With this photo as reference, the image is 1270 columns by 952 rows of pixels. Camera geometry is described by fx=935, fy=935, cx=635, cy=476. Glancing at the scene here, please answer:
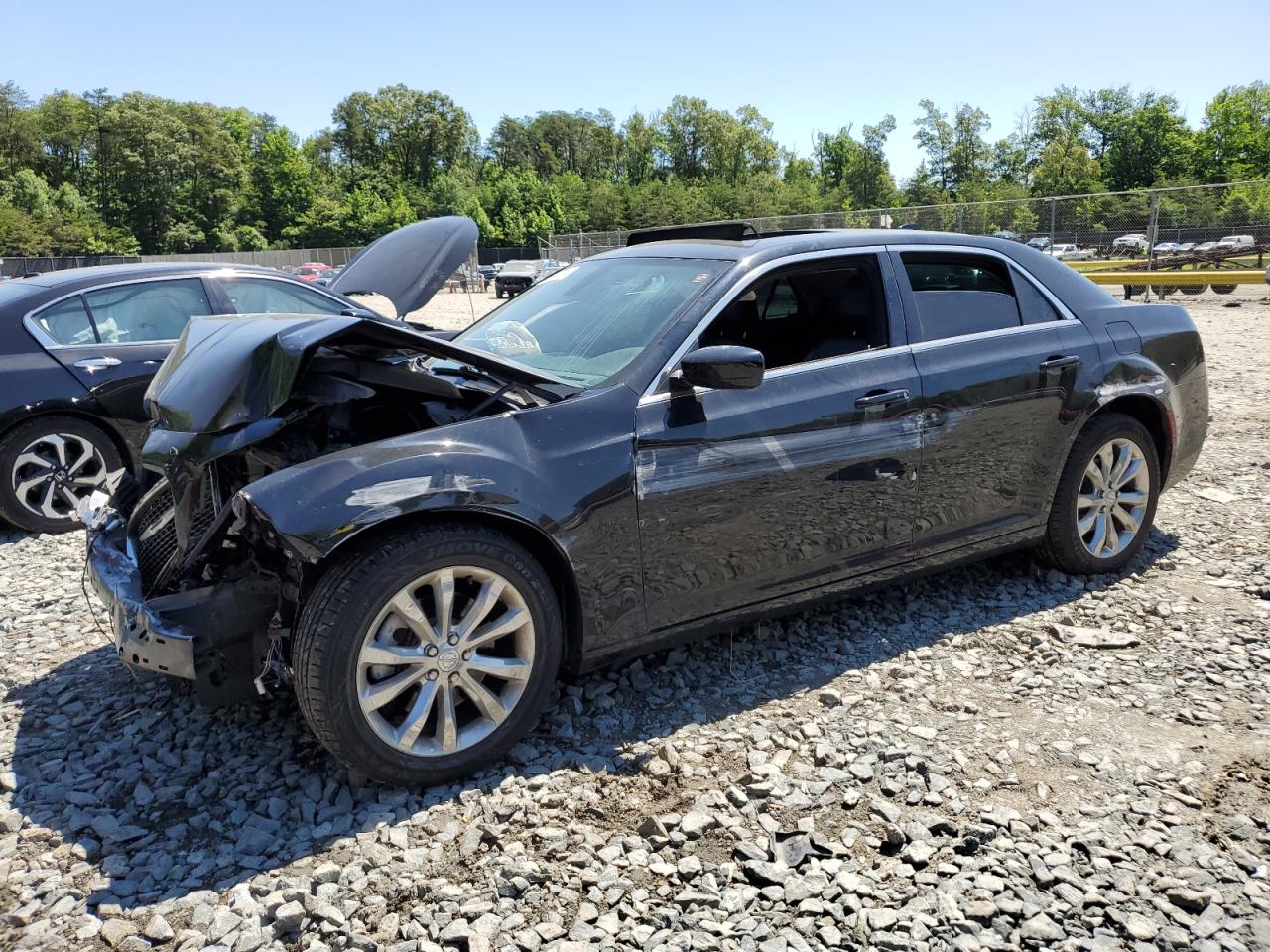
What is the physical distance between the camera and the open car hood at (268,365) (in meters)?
3.09

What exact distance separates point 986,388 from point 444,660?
2.60m

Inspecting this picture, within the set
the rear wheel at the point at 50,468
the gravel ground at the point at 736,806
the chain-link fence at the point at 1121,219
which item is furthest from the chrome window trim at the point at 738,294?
the chain-link fence at the point at 1121,219

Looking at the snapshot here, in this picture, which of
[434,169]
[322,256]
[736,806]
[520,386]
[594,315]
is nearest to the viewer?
[736,806]

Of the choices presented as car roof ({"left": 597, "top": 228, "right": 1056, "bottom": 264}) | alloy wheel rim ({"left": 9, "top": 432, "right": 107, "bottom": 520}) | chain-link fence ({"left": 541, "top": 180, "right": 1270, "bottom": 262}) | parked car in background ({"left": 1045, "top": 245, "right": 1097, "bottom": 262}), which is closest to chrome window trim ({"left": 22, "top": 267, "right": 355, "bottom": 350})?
alloy wheel rim ({"left": 9, "top": 432, "right": 107, "bottom": 520})

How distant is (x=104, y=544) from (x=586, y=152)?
142856 mm

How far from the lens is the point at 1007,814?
9.36ft

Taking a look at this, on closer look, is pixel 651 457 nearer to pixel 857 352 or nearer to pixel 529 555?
pixel 529 555

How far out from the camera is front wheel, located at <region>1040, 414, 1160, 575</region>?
4461mm

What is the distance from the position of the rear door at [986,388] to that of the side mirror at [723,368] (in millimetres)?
999

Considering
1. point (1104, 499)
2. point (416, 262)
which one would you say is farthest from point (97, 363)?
point (1104, 499)

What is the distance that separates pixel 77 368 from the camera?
19.8ft

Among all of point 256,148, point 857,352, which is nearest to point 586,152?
point 256,148

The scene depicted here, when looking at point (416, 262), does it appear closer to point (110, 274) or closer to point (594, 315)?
point (594, 315)

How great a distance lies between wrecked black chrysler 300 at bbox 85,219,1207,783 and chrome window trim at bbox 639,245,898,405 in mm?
13
